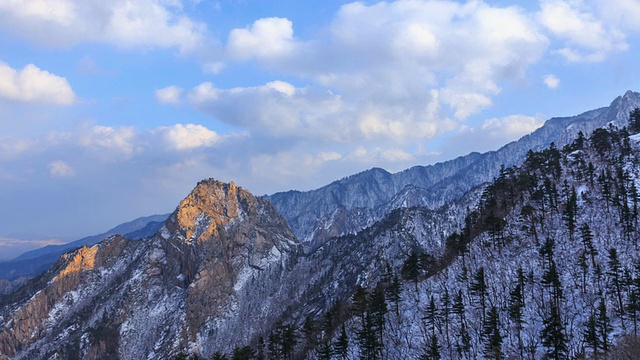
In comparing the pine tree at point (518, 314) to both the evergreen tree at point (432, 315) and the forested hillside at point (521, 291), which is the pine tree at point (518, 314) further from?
the evergreen tree at point (432, 315)

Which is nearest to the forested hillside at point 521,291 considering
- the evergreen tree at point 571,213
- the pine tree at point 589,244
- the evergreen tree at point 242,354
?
the evergreen tree at point 242,354

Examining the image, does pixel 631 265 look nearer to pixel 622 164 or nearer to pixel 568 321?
pixel 568 321

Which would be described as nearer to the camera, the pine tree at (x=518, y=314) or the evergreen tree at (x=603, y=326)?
the evergreen tree at (x=603, y=326)

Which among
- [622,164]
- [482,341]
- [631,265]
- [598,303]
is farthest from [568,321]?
[622,164]

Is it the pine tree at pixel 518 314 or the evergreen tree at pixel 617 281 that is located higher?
the evergreen tree at pixel 617 281

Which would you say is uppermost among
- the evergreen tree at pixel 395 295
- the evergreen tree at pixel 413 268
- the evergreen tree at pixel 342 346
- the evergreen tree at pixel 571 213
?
the evergreen tree at pixel 571 213

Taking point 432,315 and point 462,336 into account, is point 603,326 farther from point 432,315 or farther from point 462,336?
point 432,315

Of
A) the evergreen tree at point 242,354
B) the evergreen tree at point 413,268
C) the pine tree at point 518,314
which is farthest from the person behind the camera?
the evergreen tree at point 413,268

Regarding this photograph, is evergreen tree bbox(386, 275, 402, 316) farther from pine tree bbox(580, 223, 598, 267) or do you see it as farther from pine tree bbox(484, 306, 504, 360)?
pine tree bbox(580, 223, 598, 267)

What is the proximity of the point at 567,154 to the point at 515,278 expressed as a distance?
116 metres

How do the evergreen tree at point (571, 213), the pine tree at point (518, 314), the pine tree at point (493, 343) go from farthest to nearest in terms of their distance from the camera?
the evergreen tree at point (571, 213), the pine tree at point (518, 314), the pine tree at point (493, 343)

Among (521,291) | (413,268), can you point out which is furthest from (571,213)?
(413,268)

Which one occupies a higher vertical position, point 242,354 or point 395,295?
point 395,295

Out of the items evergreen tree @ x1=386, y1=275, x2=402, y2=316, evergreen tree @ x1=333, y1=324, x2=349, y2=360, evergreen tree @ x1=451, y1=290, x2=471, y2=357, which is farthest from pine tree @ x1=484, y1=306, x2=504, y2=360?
evergreen tree @ x1=333, y1=324, x2=349, y2=360
